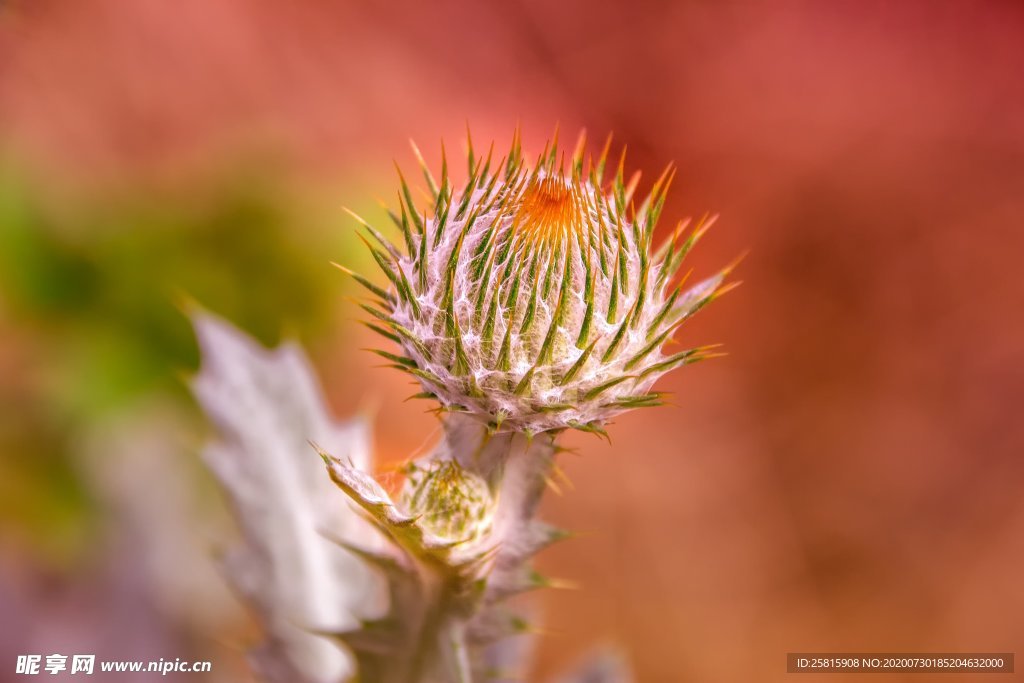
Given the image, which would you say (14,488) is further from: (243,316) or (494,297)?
(494,297)

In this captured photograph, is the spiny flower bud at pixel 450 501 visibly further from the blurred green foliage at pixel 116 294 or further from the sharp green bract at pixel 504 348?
the blurred green foliage at pixel 116 294

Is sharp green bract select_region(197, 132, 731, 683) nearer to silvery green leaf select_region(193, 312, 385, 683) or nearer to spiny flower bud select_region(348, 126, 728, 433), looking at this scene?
spiny flower bud select_region(348, 126, 728, 433)

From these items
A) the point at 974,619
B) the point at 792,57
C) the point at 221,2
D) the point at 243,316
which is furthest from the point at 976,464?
the point at 221,2

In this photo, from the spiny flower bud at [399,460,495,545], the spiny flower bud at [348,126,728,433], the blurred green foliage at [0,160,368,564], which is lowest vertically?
the spiny flower bud at [399,460,495,545]

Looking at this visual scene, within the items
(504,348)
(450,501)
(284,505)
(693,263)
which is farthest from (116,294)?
(693,263)

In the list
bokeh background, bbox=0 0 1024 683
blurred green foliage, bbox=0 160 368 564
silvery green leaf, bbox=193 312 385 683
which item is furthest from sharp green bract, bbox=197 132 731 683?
blurred green foliage, bbox=0 160 368 564

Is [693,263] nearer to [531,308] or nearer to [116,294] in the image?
[116,294]
